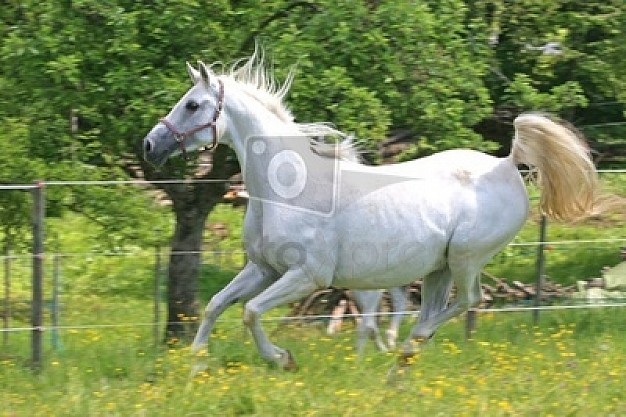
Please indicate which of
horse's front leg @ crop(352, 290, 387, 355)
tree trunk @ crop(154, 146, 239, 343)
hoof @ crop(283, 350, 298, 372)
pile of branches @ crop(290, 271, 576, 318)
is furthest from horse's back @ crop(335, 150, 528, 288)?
pile of branches @ crop(290, 271, 576, 318)

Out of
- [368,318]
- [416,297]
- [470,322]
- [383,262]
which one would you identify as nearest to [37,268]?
[383,262]

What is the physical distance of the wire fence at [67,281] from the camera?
709cm

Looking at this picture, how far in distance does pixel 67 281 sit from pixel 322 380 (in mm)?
4911

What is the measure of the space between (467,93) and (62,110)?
113 inches

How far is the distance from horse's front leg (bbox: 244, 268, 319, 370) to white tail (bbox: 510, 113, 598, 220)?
170cm

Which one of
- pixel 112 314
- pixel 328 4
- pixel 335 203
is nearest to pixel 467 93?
pixel 328 4

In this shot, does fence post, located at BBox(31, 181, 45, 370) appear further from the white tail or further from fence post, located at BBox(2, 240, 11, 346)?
the white tail

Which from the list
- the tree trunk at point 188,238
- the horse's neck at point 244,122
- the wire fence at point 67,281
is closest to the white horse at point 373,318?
the wire fence at point 67,281

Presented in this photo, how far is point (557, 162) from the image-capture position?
286 inches

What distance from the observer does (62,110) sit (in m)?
7.78

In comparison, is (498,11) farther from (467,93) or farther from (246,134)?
(246,134)

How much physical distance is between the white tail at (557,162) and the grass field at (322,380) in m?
0.96

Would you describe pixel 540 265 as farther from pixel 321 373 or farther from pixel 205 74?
pixel 205 74

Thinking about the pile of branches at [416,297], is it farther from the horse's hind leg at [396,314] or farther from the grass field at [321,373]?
the horse's hind leg at [396,314]
